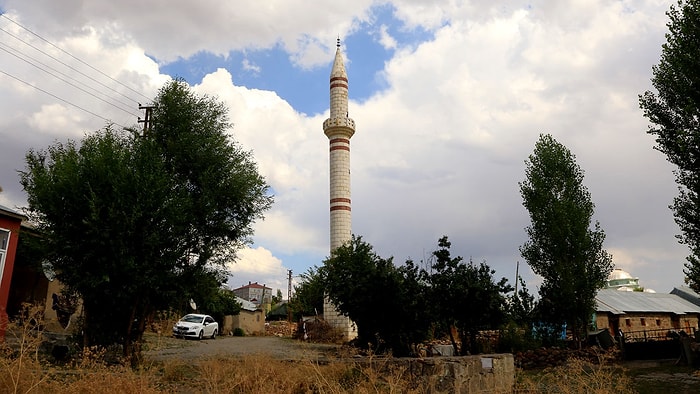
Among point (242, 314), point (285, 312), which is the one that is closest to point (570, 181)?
point (242, 314)

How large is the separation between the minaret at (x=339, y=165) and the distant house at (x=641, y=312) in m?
18.6

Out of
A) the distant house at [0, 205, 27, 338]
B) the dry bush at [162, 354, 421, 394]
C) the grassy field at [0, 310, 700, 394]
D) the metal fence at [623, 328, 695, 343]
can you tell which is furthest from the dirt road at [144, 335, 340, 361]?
the metal fence at [623, 328, 695, 343]

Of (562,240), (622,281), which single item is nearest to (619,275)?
(622,281)

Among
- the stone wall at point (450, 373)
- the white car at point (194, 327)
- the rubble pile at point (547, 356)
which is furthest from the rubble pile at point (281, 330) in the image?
the stone wall at point (450, 373)

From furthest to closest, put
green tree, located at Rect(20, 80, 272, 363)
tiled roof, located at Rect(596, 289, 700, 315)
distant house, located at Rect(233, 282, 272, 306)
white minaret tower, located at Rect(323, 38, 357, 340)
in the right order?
distant house, located at Rect(233, 282, 272, 306) → white minaret tower, located at Rect(323, 38, 357, 340) → tiled roof, located at Rect(596, 289, 700, 315) → green tree, located at Rect(20, 80, 272, 363)

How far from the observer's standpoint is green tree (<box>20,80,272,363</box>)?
14703mm

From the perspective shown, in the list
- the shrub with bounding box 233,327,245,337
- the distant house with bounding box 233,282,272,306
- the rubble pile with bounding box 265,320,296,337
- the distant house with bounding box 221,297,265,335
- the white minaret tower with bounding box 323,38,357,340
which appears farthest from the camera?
the distant house with bounding box 233,282,272,306

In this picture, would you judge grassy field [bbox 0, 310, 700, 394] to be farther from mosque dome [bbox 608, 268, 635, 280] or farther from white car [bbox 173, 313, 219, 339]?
mosque dome [bbox 608, 268, 635, 280]

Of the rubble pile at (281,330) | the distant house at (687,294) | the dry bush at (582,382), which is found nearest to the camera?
the dry bush at (582,382)

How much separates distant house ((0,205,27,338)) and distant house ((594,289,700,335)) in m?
31.8

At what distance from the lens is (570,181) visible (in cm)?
2706

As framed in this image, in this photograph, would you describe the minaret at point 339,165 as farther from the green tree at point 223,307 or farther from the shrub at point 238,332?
the shrub at point 238,332

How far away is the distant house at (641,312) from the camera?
109ft

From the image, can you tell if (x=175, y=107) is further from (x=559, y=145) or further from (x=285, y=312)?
(x=285, y=312)
